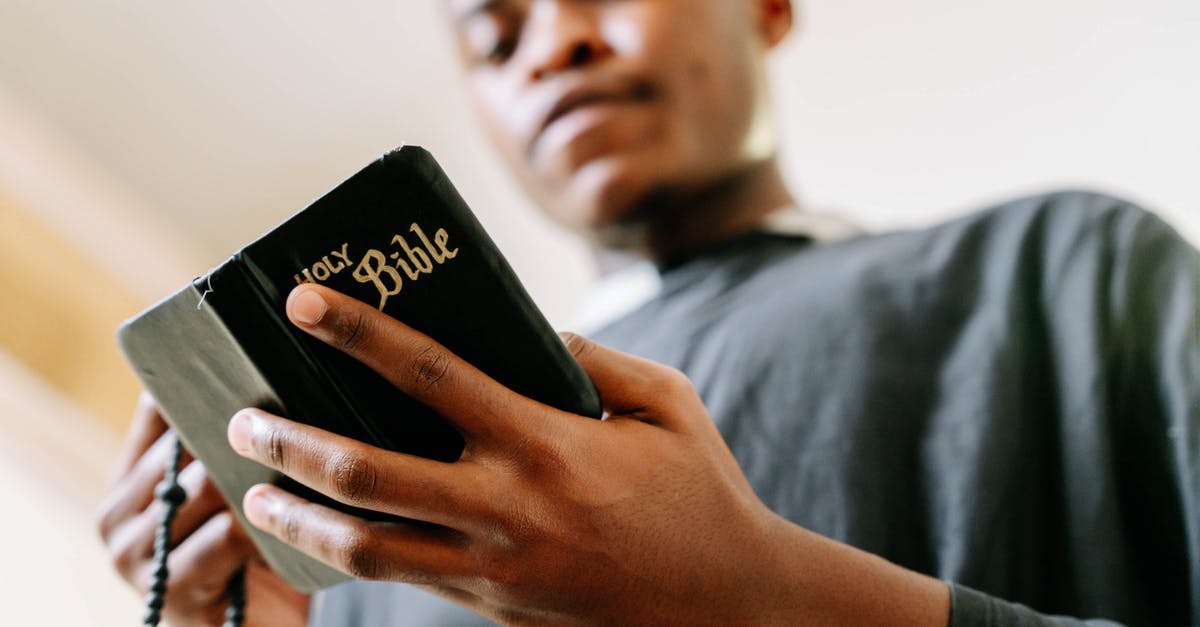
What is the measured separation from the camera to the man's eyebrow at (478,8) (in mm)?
897

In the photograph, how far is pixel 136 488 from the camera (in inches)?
23.1

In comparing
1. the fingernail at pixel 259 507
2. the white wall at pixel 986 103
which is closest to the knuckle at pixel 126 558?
the fingernail at pixel 259 507

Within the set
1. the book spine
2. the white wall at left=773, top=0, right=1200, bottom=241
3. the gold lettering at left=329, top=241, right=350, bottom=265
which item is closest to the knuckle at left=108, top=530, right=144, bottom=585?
the book spine

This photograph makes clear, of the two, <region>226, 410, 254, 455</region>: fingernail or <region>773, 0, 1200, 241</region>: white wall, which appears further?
<region>773, 0, 1200, 241</region>: white wall

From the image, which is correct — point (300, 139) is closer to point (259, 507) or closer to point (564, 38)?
point (564, 38)

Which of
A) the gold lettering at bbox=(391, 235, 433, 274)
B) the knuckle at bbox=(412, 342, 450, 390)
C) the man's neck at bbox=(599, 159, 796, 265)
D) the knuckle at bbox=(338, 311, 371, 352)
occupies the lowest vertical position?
the man's neck at bbox=(599, 159, 796, 265)

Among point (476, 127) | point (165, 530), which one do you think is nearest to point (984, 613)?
point (165, 530)

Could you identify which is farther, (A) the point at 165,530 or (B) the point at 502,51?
(B) the point at 502,51

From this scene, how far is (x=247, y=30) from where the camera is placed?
155 cm

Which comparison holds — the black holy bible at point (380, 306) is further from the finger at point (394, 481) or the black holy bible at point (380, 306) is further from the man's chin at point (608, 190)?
the man's chin at point (608, 190)

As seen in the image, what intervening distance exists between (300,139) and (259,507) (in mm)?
1517

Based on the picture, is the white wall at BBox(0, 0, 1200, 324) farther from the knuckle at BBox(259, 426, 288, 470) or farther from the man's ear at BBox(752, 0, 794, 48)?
the knuckle at BBox(259, 426, 288, 470)

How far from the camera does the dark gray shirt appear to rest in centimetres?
52

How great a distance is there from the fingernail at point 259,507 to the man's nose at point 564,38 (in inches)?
22.1
